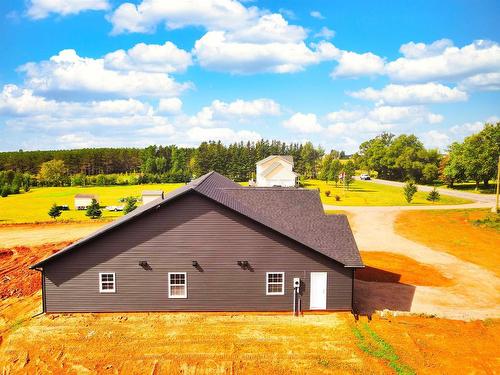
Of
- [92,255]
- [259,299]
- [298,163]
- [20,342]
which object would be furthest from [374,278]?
[298,163]

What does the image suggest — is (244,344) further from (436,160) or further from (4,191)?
(436,160)

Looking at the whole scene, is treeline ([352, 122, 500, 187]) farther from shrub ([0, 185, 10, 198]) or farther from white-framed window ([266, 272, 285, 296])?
shrub ([0, 185, 10, 198])

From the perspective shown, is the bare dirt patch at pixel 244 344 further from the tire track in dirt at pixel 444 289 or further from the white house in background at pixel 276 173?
the white house in background at pixel 276 173

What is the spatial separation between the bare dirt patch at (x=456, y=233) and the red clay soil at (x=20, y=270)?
111ft

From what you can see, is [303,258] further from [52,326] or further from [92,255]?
[52,326]

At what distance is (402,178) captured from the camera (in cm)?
11412

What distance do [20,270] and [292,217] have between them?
70.5 feet

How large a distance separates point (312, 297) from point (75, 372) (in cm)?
1146

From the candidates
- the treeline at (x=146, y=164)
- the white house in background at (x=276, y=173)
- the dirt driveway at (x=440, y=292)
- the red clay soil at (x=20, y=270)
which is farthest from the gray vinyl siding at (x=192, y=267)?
the treeline at (x=146, y=164)

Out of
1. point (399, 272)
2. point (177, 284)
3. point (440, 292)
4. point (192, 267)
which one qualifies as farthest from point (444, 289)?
point (177, 284)

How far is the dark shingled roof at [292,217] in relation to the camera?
19562 millimetres

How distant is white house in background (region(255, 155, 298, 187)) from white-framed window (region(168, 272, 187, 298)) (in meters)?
66.3

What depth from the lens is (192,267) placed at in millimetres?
19984

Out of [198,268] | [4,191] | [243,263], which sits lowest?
[4,191]
